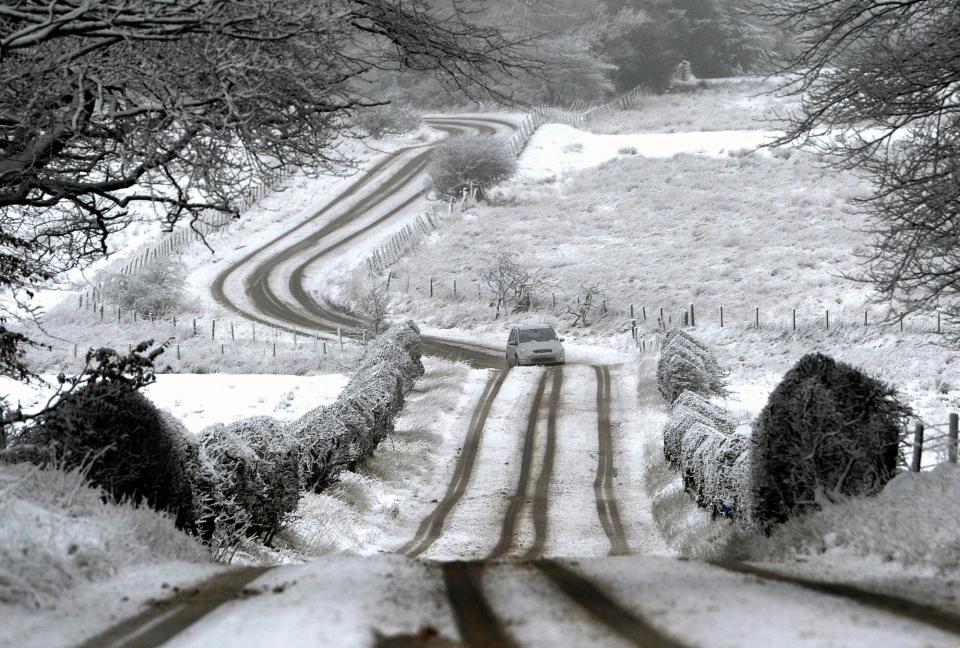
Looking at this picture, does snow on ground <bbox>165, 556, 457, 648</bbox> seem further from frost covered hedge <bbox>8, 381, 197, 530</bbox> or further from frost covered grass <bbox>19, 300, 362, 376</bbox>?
frost covered grass <bbox>19, 300, 362, 376</bbox>

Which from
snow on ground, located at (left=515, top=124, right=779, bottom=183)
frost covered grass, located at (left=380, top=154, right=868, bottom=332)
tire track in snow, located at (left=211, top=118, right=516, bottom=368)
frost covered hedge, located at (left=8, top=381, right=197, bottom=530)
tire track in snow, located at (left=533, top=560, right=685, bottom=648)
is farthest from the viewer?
snow on ground, located at (left=515, top=124, right=779, bottom=183)

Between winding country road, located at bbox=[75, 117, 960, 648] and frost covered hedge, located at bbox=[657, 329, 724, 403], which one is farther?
frost covered hedge, located at bbox=[657, 329, 724, 403]

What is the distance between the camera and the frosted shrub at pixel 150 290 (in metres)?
47.6

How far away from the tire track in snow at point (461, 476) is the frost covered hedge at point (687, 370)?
467cm

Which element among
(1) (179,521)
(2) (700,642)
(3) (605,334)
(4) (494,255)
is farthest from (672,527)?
(4) (494,255)

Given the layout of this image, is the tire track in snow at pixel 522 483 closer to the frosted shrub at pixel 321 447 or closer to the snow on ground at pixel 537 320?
the frosted shrub at pixel 321 447

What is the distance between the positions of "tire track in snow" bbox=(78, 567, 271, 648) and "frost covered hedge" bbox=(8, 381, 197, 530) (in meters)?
2.24

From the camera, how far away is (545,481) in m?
19.9

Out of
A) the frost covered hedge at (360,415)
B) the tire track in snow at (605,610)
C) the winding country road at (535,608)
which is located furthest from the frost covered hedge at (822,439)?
the frost covered hedge at (360,415)

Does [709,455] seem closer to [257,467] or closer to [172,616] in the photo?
[257,467]

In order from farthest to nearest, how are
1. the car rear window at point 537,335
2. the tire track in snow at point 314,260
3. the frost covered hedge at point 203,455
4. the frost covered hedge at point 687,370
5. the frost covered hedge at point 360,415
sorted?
A: the tire track in snow at point 314,260
the car rear window at point 537,335
the frost covered hedge at point 687,370
the frost covered hedge at point 360,415
the frost covered hedge at point 203,455

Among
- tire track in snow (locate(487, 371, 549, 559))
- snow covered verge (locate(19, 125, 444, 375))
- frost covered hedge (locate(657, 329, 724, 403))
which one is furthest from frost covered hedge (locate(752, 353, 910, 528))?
frost covered hedge (locate(657, 329, 724, 403))

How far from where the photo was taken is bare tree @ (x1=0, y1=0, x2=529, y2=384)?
721cm

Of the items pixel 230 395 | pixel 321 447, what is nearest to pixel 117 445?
pixel 321 447
